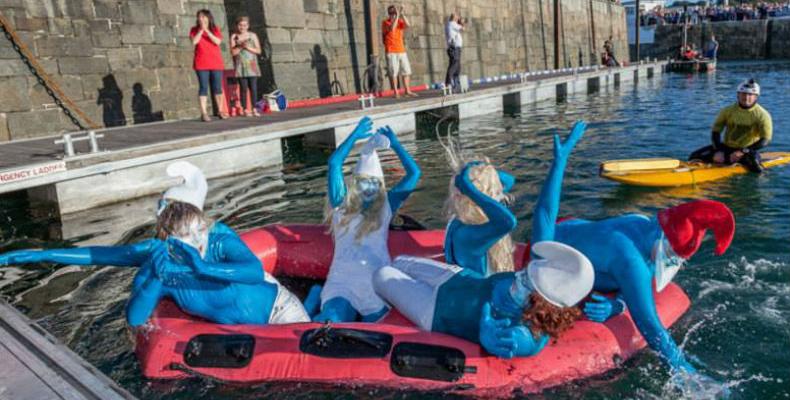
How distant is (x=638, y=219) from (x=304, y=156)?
6.99 m

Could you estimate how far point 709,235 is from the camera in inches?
196

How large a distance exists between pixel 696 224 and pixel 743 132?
482 cm

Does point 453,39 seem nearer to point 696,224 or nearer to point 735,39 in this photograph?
point 696,224

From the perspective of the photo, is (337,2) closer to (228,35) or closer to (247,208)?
(228,35)

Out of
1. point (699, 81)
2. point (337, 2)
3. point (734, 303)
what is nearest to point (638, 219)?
point (734, 303)

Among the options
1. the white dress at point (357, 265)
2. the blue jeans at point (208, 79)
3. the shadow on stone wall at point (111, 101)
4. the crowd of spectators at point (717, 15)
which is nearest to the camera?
the white dress at point (357, 265)

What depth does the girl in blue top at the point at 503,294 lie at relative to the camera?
213cm

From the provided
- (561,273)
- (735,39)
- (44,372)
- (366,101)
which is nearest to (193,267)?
(44,372)

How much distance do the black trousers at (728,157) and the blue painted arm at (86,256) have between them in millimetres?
6196

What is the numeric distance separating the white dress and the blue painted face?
110 mm

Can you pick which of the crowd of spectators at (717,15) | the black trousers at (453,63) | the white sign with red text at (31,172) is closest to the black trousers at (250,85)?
the white sign with red text at (31,172)

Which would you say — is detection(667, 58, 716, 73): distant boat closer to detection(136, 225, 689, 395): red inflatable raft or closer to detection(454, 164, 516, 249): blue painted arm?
detection(136, 225, 689, 395): red inflatable raft

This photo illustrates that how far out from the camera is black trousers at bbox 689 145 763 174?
21.8ft

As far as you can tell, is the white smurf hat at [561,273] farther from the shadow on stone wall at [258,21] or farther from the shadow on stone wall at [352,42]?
the shadow on stone wall at [352,42]
